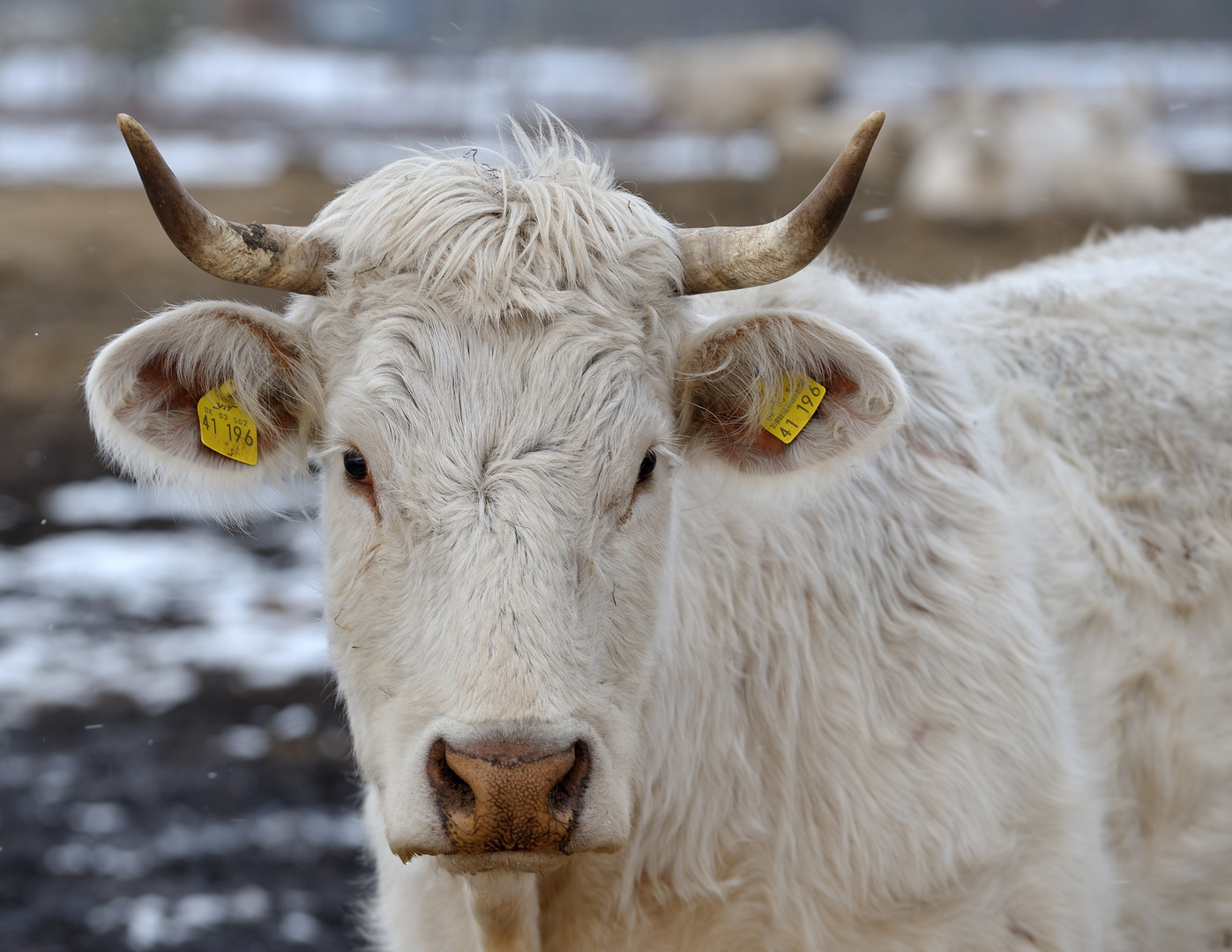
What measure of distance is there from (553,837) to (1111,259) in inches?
140

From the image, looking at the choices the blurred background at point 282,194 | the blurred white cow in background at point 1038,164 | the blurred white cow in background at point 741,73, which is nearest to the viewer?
the blurred background at point 282,194

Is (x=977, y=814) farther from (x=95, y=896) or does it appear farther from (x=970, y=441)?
(x=95, y=896)

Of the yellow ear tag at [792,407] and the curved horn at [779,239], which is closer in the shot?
the curved horn at [779,239]

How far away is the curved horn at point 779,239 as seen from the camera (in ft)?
7.27

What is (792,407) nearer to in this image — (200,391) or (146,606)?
(200,391)

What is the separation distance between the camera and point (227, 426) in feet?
8.62

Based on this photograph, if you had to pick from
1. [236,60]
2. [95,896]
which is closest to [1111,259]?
[95,896]

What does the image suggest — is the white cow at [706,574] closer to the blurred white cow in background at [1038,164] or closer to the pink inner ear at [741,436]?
the pink inner ear at [741,436]

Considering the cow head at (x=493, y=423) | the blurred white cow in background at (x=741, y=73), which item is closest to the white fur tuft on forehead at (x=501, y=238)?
the cow head at (x=493, y=423)

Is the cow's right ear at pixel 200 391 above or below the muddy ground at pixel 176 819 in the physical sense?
above

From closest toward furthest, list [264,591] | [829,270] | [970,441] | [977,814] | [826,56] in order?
1. [977,814]
2. [970,441]
3. [829,270]
4. [264,591]
5. [826,56]

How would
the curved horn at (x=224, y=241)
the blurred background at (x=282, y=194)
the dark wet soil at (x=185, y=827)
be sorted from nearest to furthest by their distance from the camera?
the curved horn at (x=224, y=241) → the dark wet soil at (x=185, y=827) → the blurred background at (x=282, y=194)

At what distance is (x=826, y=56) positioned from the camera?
24.6 m

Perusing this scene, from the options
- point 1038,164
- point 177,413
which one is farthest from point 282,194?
point 177,413
